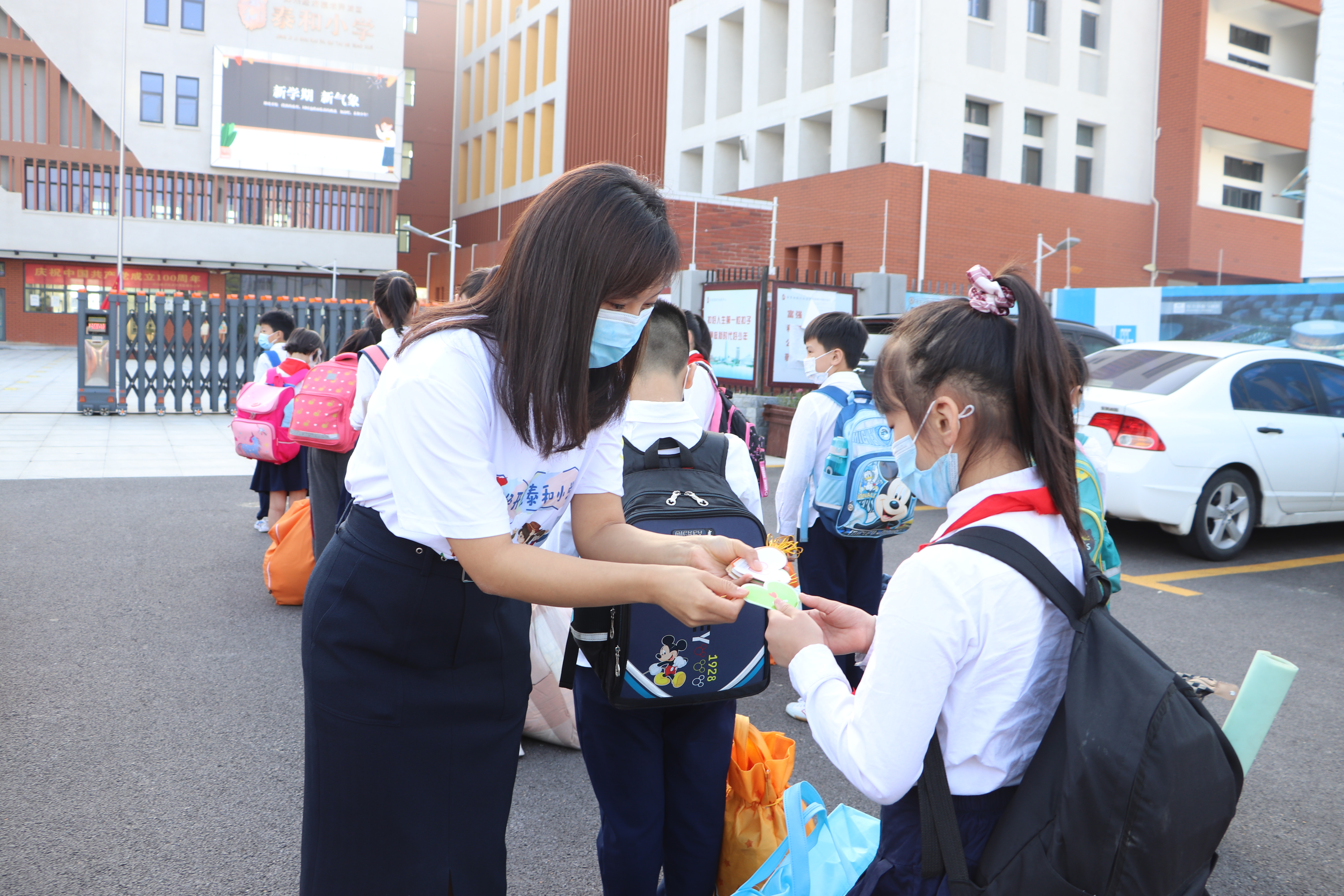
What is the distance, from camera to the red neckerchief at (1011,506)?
5.14 feet

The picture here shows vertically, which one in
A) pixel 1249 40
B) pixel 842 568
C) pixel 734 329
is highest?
pixel 1249 40

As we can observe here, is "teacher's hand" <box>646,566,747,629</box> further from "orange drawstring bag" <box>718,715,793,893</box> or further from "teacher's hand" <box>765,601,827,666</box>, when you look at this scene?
"orange drawstring bag" <box>718,715,793,893</box>

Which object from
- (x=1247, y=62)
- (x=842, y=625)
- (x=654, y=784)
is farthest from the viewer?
(x=1247, y=62)

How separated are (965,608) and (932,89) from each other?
24.1m

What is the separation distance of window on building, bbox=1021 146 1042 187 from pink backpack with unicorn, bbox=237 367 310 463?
77.0 feet

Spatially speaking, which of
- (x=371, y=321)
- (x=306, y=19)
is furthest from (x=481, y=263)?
(x=371, y=321)

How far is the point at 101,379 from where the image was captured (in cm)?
1530

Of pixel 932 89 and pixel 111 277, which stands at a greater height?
pixel 932 89

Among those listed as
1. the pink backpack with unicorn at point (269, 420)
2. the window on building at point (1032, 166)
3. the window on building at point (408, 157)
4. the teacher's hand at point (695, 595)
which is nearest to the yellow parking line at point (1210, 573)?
the teacher's hand at point (695, 595)

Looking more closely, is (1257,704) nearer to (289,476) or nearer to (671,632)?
(671,632)

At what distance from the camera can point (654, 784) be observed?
243cm

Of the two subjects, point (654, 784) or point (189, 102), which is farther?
point (189, 102)

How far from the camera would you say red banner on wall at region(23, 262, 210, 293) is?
41219mm

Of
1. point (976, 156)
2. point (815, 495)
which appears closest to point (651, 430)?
point (815, 495)
